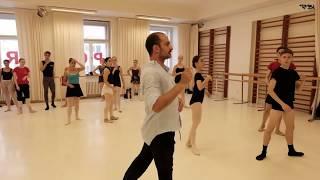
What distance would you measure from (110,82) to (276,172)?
11.5 feet

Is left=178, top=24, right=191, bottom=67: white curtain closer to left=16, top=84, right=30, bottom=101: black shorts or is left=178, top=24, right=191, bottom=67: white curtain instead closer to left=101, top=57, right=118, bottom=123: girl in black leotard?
left=101, top=57, right=118, bottom=123: girl in black leotard

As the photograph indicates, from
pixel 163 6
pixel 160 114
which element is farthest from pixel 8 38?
pixel 160 114

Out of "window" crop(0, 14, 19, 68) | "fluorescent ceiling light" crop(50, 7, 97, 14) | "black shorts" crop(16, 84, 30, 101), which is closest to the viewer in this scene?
"black shorts" crop(16, 84, 30, 101)

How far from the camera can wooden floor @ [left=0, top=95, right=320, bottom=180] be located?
289 centimetres

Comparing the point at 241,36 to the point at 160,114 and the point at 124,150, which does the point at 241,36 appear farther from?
the point at 160,114

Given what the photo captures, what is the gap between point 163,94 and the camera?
1.50m

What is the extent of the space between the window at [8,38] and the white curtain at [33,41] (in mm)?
407

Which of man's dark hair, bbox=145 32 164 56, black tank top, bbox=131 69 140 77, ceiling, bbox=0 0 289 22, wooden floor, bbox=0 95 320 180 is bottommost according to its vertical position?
wooden floor, bbox=0 95 320 180

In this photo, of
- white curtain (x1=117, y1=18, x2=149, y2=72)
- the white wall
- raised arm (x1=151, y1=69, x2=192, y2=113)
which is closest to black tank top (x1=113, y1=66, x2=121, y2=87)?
white curtain (x1=117, y1=18, x2=149, y2=72)

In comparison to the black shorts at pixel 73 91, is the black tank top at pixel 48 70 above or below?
above

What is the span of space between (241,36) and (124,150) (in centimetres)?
605

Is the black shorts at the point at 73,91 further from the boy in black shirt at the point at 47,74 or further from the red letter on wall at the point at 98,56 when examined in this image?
the red letter on wall at the point at 98,56

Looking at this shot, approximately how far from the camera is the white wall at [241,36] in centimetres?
714

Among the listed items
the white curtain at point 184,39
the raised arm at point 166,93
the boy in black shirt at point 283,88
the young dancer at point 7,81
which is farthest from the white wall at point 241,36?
the young dancer at point 7,81
